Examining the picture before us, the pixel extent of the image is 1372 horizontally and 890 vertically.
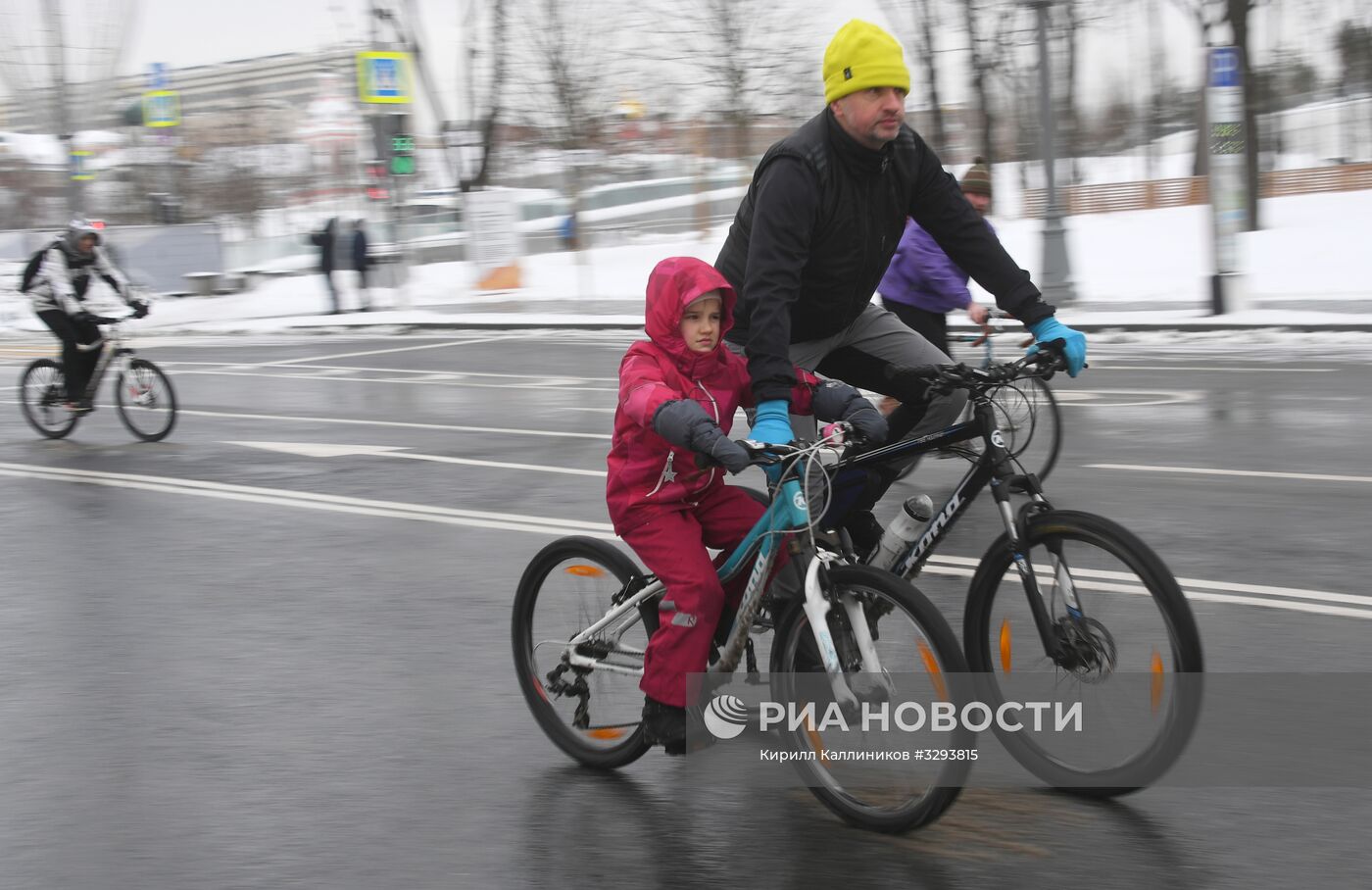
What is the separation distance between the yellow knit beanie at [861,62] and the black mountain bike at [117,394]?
9.27 metres

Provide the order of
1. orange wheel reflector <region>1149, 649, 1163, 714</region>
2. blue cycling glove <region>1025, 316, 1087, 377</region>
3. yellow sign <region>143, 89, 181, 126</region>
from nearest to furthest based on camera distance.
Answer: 1. orange wheel reflector <region>1149, 649, 1163, 714</region>
2. blue cycling glove <region>1025, 316, 1087, 377</region>
3. yellow sign <region>143, 89, 181, 126</region>

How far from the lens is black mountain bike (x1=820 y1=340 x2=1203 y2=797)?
12.2ft

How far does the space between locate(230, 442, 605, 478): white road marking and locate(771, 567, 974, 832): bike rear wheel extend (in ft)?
18.9

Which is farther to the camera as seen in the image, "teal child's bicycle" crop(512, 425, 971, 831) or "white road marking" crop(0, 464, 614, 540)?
"white road marking" crop(0, 464, 614, 540)

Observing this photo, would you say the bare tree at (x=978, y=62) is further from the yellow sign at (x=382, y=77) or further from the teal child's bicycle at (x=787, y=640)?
the teal child's bicycle at (x=787, y=640)

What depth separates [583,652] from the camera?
179 inches

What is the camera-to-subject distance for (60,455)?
12.0 meters

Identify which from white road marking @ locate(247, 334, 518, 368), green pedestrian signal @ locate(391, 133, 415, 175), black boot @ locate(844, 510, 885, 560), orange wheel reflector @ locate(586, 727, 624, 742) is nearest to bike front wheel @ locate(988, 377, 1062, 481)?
black boot @ locate(844, 510, 885, 560)

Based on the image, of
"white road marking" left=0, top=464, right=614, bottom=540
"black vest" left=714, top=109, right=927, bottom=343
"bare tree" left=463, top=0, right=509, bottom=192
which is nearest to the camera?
"black vest" left=714, top=109, right=927, bottom=343

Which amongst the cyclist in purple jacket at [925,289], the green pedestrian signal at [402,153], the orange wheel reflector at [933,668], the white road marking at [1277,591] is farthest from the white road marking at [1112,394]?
the green pedestrian signal at [402,153]

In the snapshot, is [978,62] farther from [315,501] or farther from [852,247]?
[852,247]

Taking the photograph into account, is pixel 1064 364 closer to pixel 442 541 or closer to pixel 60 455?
pixel 442 541

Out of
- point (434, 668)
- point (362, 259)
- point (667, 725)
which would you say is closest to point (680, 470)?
point (667, 725)

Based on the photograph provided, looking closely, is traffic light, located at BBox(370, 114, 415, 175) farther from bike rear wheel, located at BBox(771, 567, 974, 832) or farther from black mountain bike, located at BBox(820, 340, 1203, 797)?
bike rear wheel, located at BBox(771, 567, 974, 832)
